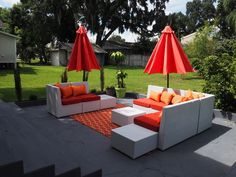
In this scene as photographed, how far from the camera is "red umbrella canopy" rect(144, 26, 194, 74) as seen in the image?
20.6ft

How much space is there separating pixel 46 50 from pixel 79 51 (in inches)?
882

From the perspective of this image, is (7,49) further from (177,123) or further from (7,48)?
(177,123)

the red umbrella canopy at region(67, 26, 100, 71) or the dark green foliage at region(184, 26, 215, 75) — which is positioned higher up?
the dark green foliage at region(184, 26, 215, 75)

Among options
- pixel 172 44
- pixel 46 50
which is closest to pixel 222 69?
pixel 172 44

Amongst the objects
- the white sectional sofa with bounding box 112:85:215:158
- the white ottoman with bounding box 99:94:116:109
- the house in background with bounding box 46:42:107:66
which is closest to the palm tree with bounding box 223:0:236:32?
the house in background with bounding box 46:42:107:66

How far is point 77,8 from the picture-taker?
24219 mm

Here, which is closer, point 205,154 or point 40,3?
point 205,154

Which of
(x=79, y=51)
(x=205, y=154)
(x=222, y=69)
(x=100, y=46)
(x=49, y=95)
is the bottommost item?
(x=205, y=154)

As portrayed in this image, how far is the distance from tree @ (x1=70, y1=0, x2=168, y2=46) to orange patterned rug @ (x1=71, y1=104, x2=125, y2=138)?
19691 mm

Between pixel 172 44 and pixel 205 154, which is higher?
pixel 172 44

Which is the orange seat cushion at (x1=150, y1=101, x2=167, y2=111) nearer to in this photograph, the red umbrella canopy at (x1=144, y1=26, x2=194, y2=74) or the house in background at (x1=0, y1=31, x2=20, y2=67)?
the red umbrella canopy at (x1=144, y1=26, x2=194, y2=74)

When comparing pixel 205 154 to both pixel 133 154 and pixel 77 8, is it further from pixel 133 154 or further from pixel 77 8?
pixel 77 8

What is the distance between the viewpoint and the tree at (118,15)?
80.8ft

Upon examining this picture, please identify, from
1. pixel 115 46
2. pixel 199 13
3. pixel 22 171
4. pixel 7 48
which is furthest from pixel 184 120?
pixel 199 13
